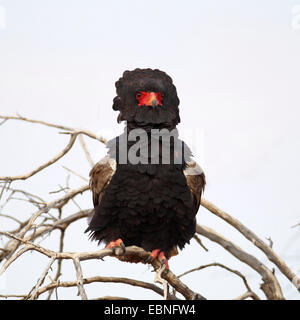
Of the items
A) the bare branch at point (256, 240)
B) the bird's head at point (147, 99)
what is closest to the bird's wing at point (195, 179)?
the bird's head at point (147, 99)

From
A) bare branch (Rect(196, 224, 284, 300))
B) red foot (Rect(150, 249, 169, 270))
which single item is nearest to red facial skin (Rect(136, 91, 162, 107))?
red foot (Rect(150, 249, 169, 270))

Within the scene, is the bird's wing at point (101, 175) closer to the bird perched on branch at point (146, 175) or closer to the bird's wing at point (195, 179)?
the bird perched on branch at point (146, 175)

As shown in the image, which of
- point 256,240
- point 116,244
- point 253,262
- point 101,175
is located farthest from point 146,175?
point 253,262

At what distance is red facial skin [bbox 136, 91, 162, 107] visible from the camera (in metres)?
2.95

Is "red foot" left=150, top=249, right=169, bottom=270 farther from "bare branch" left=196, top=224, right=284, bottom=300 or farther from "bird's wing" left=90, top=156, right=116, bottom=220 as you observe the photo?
"bare branch" left=196, top=224, right=284, bottom=300

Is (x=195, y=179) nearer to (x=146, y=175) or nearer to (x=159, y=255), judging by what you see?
(x=146, y=175)

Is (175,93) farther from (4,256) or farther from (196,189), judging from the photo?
(4,256)

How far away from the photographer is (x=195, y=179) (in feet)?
10.8

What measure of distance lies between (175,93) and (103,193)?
0.74 m

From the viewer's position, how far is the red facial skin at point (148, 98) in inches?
116

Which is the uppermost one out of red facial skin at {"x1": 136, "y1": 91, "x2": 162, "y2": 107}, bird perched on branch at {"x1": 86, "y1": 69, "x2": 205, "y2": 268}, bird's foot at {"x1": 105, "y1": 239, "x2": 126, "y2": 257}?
red facial skin at {"x1": 136, "y1": 91, "x2": 162, "y2": 107}
